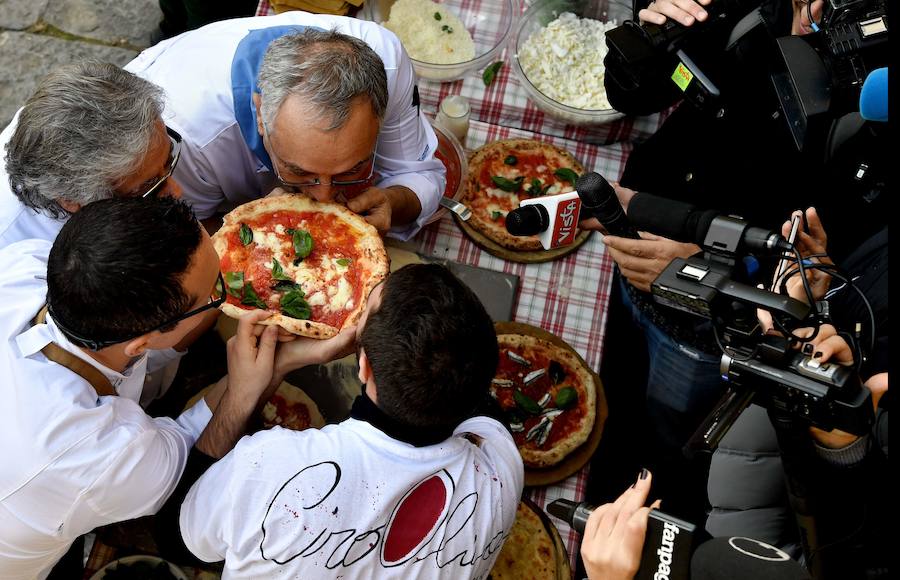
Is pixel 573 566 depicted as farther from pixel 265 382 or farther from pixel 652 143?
pixel 652 143

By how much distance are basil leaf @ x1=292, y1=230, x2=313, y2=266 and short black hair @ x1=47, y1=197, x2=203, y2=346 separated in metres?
0.69

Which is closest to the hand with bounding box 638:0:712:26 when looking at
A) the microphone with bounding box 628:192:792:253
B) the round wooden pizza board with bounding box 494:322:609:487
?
the microphone with bounding box 628:192:792:253

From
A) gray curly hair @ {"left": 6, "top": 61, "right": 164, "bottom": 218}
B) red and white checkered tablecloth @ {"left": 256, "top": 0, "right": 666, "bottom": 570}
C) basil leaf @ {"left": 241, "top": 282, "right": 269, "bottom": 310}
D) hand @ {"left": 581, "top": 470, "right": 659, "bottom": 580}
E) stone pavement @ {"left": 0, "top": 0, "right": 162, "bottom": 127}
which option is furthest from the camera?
stone pavement @ {"left": 0, "top": 0, "right": 162, "bottom": 127}

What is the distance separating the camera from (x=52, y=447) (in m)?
1.83

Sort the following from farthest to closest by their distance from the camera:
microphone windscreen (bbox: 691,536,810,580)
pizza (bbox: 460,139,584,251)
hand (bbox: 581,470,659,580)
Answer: pizza (bbox: 460,139,584,251) → hand (bbox: 581,470,659,580) → microphone windscreen (bbox: 691,536,810,580)

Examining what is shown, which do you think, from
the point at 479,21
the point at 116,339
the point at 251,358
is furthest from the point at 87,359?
the point at 479,21

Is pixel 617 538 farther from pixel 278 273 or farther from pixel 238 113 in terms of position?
pixel 238 113

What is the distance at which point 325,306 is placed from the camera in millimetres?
2570

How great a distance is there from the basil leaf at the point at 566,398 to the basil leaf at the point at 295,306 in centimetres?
98

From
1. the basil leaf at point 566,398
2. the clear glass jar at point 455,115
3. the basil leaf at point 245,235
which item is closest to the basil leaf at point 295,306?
the basil leaf at point 245,235

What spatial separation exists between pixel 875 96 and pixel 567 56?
1783 mm

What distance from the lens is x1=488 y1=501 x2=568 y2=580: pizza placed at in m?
2.38

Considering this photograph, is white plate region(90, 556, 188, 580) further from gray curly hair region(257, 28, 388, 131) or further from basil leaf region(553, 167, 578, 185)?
basil leaf region(553, 167, 578, 185)

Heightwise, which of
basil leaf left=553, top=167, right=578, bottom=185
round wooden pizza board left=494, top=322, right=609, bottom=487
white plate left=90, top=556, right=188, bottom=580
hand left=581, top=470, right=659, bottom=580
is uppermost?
basil leaf left=553, top=167, right=578, bottom=185
